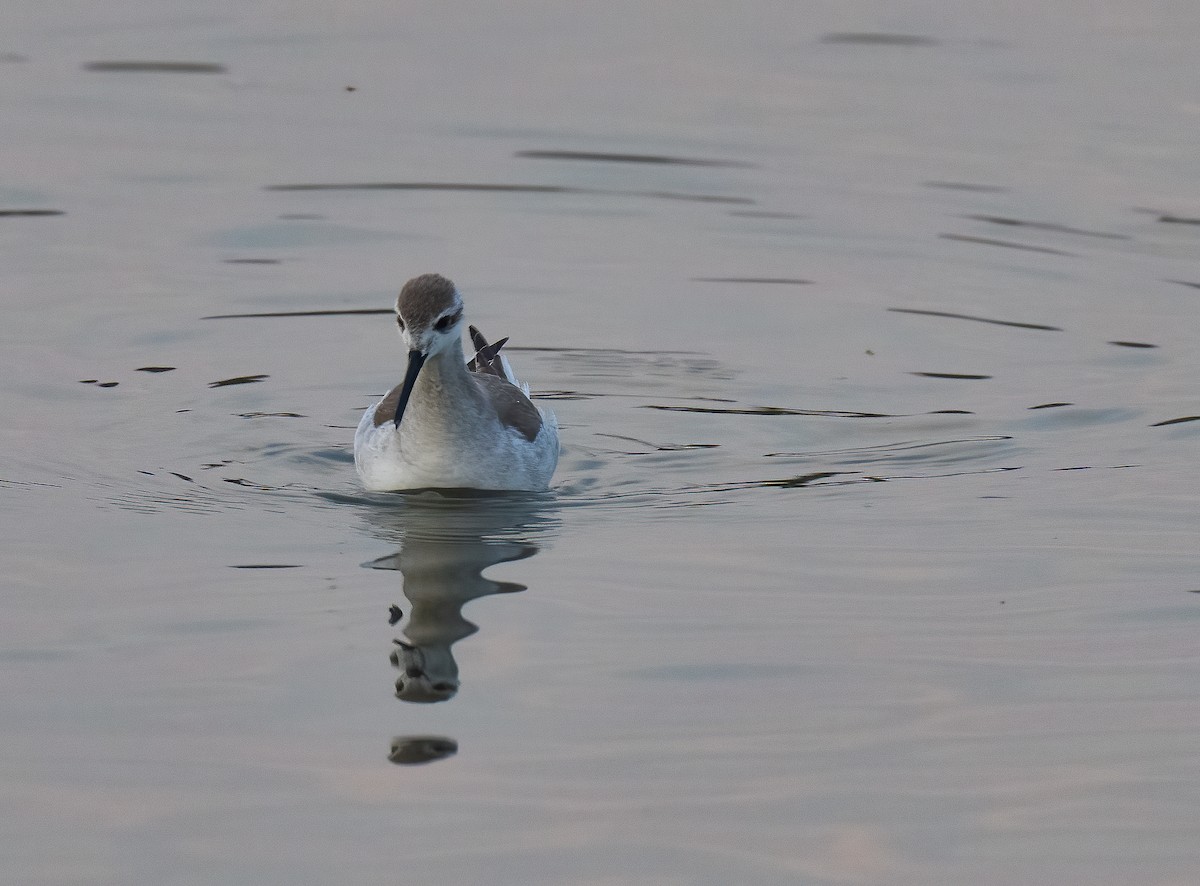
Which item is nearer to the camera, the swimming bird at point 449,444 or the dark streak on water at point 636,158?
the swimming bird at point 449,444

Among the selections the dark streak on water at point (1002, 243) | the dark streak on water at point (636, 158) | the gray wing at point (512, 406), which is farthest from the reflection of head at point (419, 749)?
the dark streak on water at point (636, 158)

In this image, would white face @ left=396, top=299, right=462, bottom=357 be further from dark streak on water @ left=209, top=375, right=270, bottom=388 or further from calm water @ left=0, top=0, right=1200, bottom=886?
dark streak on water @ left=209, top=375, right=270, bottom=388

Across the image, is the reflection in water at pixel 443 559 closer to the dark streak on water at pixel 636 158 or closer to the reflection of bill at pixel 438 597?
the reflection of bill at pixel 438 597

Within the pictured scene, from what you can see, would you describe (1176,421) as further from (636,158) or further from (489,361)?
(636,158)

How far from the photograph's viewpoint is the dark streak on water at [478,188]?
18.5m

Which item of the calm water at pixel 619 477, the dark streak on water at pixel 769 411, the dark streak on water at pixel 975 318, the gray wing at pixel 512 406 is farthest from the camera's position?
the dark streak on water at pixel 975 318

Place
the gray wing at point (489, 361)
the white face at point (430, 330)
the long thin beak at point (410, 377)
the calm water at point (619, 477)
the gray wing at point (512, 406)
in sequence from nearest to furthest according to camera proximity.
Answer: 1. the calm water at point (619, 477)
2. the long thin beak at point (410, 377)
3. the white face at point (430, 330)
4. the gray wing at point (512, 406)
5. the gray wing at point (489, 361)

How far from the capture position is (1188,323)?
1502 cm

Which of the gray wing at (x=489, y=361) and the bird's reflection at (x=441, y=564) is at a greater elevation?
the gray wing at (x=489, y=361)

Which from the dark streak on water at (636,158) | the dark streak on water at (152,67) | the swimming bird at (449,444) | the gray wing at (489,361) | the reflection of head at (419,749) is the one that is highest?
the dark streak on water at (152,67)

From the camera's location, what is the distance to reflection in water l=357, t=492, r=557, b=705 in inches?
335

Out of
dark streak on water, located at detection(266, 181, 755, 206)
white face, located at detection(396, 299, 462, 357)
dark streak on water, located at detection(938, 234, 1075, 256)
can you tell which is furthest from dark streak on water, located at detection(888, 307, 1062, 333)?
white face, located at detection(396, 299, 462, 357)

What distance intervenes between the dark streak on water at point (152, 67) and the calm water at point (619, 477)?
87mm

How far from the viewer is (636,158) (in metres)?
19.5
